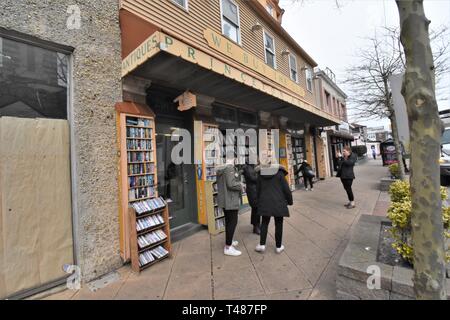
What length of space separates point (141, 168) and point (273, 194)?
2.43 meters

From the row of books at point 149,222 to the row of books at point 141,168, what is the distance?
84cm

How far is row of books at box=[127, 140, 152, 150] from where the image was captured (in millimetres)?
4172

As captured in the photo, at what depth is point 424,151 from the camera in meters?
1.72

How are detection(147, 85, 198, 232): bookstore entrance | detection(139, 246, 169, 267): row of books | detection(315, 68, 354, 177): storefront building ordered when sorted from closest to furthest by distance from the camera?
detection(139, 246, 169, 267): row of books
detection(147, 85, 198, 232): bookstore entrance
detection(315, 68, 354, 177): storefront building

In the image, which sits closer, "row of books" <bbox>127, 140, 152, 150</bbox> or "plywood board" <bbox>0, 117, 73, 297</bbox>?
"plywood board" <bbox>0, 117, 73, 297</bbox>

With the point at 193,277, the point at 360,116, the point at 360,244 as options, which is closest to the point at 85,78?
the point at 193,277

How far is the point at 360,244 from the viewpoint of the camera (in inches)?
128

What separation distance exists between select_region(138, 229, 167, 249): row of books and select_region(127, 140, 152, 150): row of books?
5.07 ft
